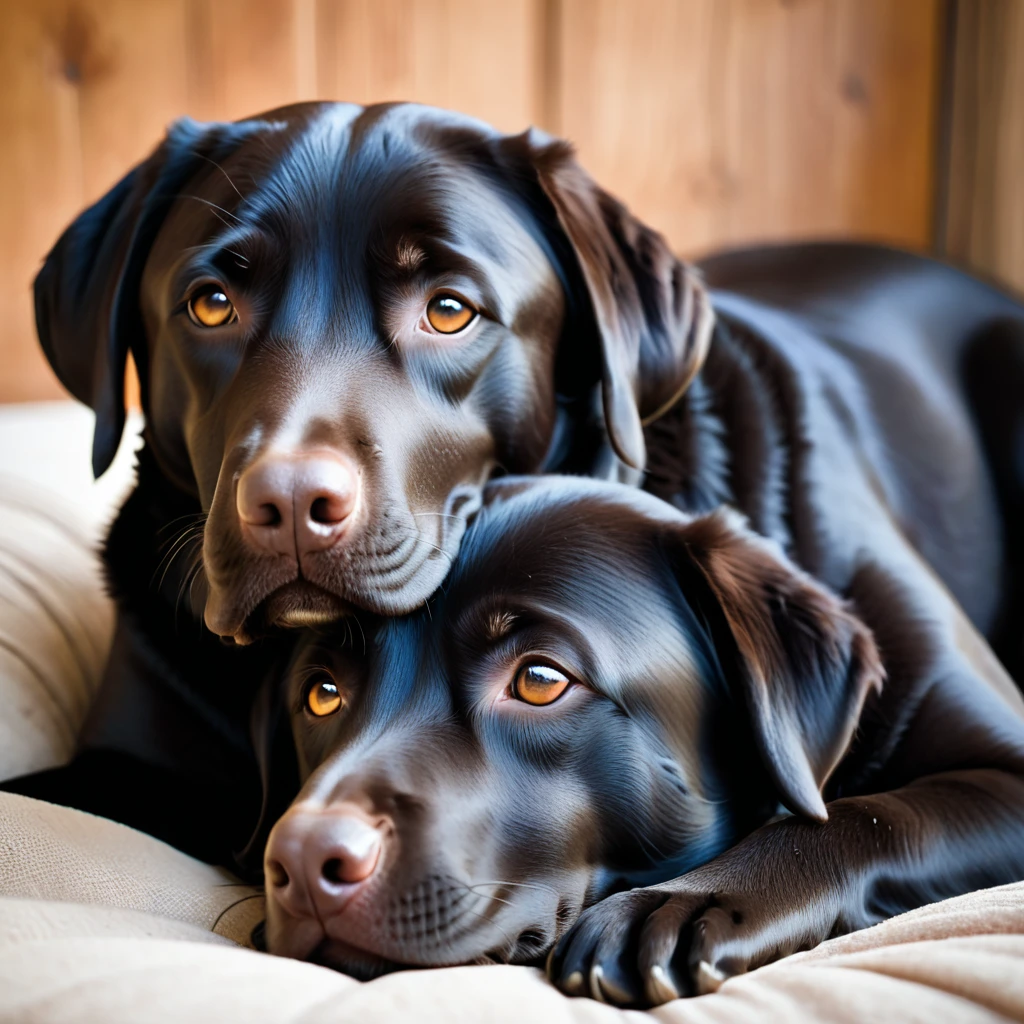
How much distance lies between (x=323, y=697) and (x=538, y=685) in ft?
1.08

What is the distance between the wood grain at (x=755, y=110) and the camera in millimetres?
3994

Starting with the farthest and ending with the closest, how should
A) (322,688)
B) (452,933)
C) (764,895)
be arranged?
1. (322,688)
2. (764,895)
3. (452,933)

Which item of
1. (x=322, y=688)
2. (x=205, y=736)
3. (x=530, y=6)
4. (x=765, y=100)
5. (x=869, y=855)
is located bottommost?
(x=205, y=736)

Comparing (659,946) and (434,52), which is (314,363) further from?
(434,52)

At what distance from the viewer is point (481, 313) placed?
186cm

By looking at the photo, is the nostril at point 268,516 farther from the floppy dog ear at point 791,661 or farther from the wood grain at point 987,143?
the wood grain at point 987,143

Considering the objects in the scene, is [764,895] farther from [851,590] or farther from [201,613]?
[201,613]

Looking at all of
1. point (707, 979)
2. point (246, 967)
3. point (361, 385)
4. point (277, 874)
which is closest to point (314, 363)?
point (361, 385)

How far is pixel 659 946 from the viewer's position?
1.28 m

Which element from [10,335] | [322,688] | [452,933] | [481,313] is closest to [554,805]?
[452,933]

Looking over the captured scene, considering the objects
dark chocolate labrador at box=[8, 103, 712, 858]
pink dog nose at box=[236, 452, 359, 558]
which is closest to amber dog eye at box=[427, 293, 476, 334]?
dark chocolate labrador at box=[8, 103, 712, 858]

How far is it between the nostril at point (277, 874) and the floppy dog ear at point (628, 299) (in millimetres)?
880

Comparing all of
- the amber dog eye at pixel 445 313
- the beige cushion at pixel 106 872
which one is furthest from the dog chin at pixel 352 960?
the amber dog eye at pixel 445 313

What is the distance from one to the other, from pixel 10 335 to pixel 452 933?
3066 millimetres
